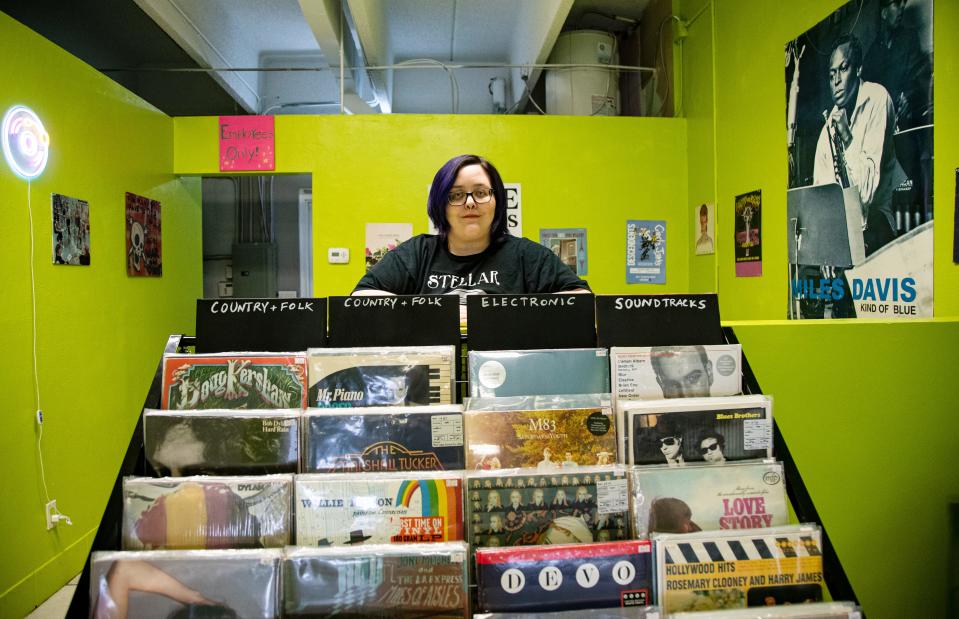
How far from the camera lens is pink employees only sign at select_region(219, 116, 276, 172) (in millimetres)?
3883

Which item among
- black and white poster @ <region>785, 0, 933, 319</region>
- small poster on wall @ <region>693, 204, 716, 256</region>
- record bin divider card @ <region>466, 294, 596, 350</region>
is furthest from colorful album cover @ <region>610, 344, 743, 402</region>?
small poster on wall @ <region>693, 204, 716, 256</region>

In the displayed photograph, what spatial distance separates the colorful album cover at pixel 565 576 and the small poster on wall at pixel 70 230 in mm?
2745

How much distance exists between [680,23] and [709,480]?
3.87 m

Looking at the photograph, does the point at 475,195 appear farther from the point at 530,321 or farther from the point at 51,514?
the point at 51,514

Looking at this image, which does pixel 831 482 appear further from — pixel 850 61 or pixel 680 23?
pixel 680 23

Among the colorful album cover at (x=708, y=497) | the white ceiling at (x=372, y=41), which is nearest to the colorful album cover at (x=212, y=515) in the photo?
the colorful album cover at (x=708, y=497)

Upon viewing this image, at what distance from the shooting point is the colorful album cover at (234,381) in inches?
43.8

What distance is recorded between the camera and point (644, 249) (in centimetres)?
407

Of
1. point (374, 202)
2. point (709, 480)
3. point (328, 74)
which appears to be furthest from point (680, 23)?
point (709, 480)

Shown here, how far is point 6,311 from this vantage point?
236cm

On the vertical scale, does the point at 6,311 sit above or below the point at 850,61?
below

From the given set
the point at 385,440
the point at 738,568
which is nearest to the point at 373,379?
the point at 385,440

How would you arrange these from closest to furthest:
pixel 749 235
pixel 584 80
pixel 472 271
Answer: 1. pixel 472 271
2. pixel 749 235
3. pixel 584 80

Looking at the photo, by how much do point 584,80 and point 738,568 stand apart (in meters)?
4.10
